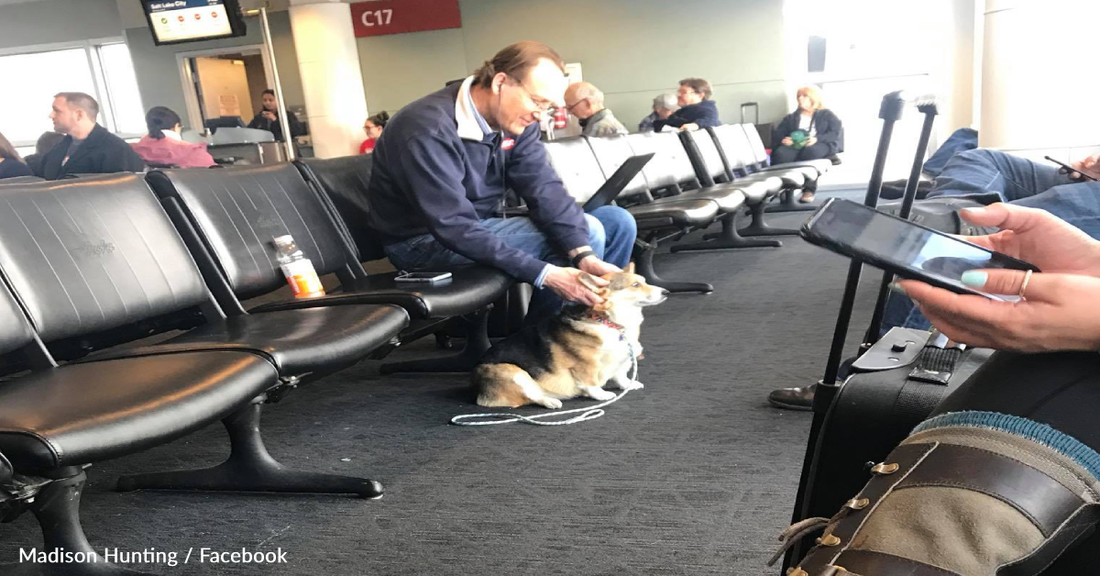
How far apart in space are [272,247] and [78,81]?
14.4 meters

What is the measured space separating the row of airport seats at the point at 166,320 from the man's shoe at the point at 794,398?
103 centimetres

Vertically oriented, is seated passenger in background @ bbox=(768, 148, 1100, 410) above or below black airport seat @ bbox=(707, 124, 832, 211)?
above

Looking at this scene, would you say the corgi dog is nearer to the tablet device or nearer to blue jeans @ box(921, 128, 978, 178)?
the tablet device

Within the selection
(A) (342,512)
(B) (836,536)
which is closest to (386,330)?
(A) (342,512)

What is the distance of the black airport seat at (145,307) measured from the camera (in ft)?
6.63

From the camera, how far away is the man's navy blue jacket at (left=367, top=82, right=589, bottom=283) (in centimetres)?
293

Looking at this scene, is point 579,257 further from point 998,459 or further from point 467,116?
point 998,459

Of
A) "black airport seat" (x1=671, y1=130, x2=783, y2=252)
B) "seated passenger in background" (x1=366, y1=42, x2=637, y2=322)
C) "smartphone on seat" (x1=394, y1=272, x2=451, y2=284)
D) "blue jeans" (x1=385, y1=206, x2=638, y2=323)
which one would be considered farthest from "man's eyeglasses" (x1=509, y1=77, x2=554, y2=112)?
"black airport seat" (x1=671, y1=130, x2=783, y2=252)

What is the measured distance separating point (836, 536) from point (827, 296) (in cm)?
375

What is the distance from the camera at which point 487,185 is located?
3348mm

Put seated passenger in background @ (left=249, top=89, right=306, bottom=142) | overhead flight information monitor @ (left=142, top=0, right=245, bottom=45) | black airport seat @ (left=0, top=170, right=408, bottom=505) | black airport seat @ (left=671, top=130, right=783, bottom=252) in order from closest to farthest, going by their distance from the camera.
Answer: black airport seat @ (left=0, top=170, right=408, bottom=505) → black airport seat @ (left=671, top=130, right=783, bottom=252) → overhead flight information monitor @ (left=142, top=0, right=245, bottom=45) → seated passenger in background @ (left=249, top=89, right=306, bottom=142)

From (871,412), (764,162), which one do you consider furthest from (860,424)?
(764,162)

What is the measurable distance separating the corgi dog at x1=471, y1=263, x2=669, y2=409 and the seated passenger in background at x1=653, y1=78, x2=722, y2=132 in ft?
19.1

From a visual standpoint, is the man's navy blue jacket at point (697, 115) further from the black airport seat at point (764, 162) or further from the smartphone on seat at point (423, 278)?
the smartphone on seat at point (423, 278)
